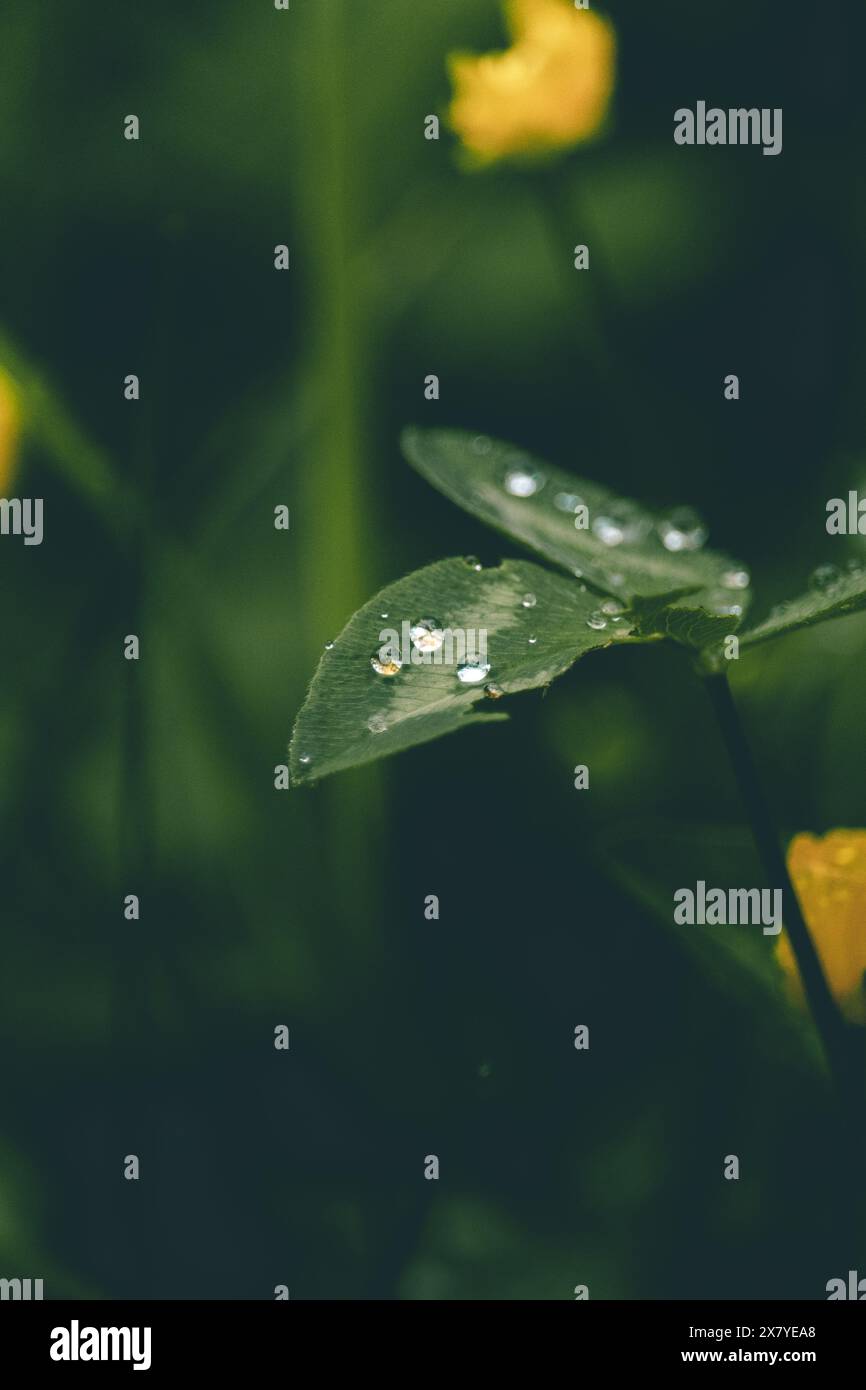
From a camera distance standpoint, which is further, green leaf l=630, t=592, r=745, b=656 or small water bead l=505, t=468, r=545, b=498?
small water bead l=505, t=468, r=545, b=498

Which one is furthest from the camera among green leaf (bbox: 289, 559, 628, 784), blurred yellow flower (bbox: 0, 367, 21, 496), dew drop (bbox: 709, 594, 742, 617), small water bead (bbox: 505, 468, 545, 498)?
blurred yellow flower (bbox: 0, 367, 21, 496)

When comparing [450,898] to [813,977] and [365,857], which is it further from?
[813,977]

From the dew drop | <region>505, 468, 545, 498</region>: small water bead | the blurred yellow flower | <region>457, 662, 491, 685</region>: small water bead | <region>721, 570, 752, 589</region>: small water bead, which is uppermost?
the blurred yellow flower

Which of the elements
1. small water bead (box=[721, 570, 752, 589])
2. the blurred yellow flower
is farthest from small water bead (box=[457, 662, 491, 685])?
the blurred yellow flower

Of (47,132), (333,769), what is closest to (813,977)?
(333,769)

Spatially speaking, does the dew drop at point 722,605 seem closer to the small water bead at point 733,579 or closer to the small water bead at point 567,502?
the small water bead at point 733,579

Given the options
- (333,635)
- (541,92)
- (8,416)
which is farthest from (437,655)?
(541,92)

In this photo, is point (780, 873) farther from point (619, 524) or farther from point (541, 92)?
point (541, 92)

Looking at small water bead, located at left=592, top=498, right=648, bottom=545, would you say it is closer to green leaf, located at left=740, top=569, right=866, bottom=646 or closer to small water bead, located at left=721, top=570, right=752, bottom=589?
small water bead, located at left=721, top=570, right=752, bottom=589
